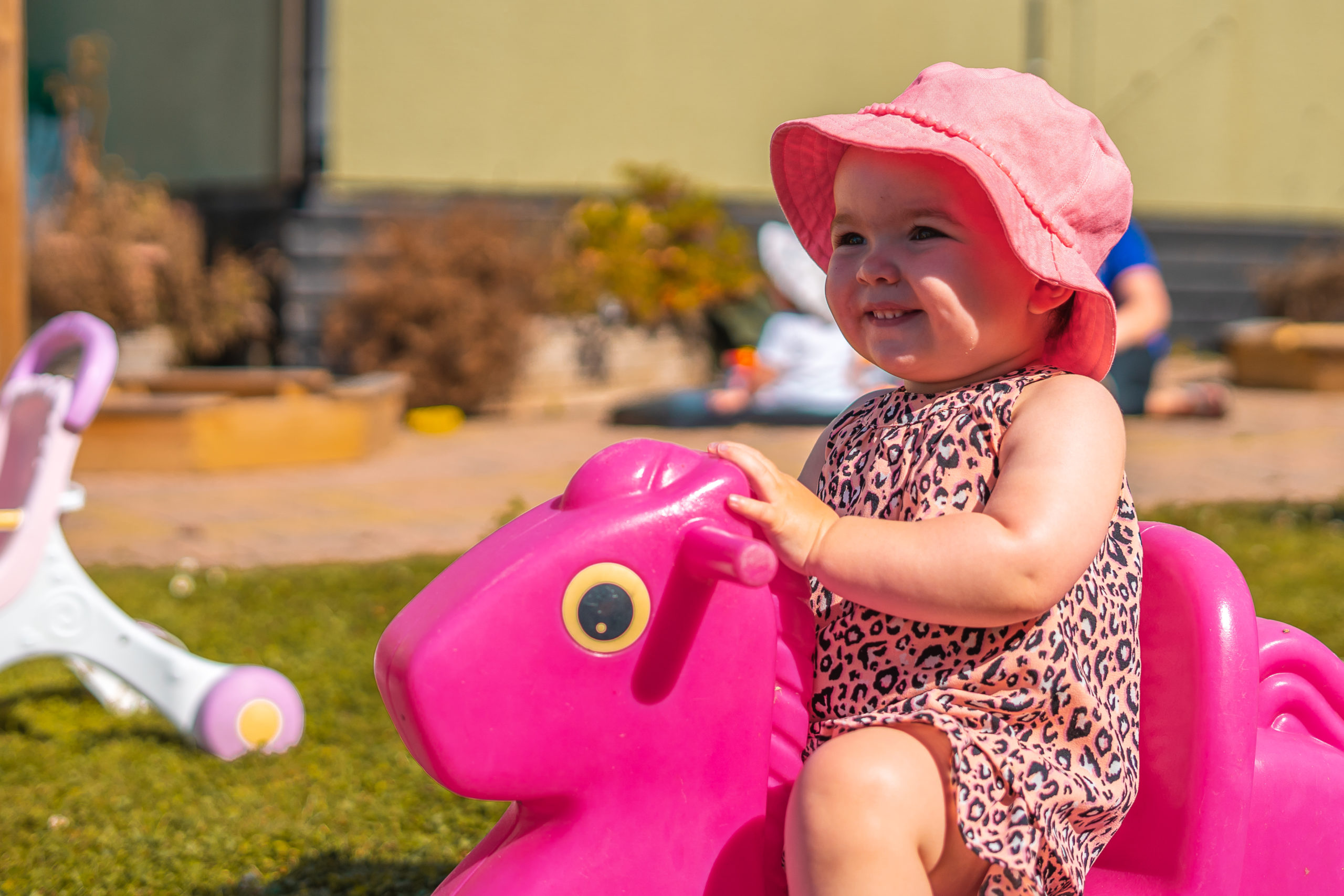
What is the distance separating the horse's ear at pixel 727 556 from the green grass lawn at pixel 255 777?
1257 mm

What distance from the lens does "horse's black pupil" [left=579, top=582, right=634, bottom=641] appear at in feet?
4.75

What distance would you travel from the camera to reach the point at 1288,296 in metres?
13.1

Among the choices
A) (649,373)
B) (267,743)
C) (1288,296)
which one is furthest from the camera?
(1288,296)

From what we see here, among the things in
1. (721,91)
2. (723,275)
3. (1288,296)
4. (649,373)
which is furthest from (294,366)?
(1288,296)

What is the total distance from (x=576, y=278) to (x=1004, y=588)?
29.4 ft

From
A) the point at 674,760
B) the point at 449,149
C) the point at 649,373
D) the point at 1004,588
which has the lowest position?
the point at 649,373

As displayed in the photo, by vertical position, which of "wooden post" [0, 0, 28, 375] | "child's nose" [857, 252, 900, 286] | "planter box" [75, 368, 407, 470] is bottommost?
"planter box" [75, 368, 407, 470]

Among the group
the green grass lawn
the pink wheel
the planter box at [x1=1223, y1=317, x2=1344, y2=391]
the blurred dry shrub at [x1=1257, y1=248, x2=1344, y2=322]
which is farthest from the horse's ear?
the blurred dry shrub at [x1=1257, y1=248, x2=1344, y2=322]

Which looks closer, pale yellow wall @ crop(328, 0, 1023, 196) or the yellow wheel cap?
the yellow wheel cap

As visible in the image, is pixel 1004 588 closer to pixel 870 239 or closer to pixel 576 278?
pixel 870 239

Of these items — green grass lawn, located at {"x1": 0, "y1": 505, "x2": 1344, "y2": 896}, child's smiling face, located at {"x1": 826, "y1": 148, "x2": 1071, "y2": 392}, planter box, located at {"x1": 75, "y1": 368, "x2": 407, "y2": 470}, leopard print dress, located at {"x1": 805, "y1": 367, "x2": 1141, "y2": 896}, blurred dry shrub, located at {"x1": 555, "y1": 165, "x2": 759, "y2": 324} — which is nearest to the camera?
leopard print dress, located at {"x1": 805, "y1": 367, "x2": 1141, "y2": 896}

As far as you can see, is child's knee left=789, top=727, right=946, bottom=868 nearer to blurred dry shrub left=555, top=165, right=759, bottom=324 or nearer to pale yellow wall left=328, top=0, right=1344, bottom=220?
blurred dry shrub left=555, top=165, right=759, bottom=324

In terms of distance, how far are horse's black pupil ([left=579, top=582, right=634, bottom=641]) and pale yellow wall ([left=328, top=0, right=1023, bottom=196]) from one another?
958 centimetres

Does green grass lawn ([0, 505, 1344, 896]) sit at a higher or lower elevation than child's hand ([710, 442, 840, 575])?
lower
